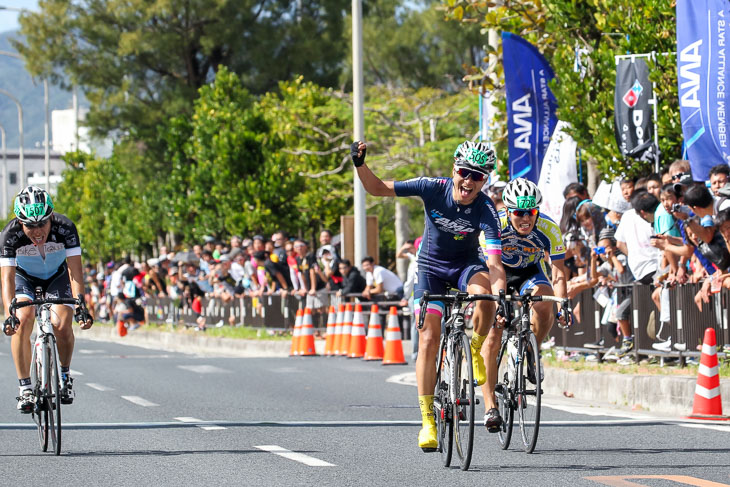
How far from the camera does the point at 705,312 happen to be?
14.3m

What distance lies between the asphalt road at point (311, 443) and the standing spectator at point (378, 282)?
7770 millimetres

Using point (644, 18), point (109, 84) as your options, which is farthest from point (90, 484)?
point (109, 84)

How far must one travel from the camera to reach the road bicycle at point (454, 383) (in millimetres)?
9055

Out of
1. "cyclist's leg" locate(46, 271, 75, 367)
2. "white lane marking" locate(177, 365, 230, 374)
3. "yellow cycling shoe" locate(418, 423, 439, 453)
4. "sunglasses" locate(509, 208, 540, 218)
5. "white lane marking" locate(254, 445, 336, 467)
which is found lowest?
"white lane marking" locate(254, 445, 336, 467)

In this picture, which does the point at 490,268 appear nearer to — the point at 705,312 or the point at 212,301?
the point at 705,312

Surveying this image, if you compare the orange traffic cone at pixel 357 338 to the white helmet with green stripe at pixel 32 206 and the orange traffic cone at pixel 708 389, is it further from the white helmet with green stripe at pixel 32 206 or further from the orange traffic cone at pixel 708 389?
the white helmet with green stripe at pixel 32 206

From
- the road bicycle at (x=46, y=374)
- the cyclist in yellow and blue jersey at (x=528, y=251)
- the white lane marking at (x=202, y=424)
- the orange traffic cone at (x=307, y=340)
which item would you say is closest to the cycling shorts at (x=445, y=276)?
the cyclist in yellow and blue jersey at (x=528, y=251)

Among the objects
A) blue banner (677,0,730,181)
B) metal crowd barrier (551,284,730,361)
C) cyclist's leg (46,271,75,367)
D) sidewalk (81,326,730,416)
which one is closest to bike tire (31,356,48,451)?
cyclist's leg (46,271,75,367)

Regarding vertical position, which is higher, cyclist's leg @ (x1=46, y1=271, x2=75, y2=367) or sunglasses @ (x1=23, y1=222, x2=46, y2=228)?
sunglasses @ (x1=23, y1=222, x2=46, y2=228)

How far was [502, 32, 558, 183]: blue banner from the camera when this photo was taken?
20.8m

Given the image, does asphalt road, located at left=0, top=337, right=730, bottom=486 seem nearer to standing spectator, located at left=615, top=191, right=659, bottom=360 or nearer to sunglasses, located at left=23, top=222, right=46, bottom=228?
standing spectator, located at left=615, top=191, right=659, bottom=360

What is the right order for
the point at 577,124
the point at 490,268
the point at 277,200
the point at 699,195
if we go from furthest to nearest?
1. the point at 277,200
2. the point at 577,124
3. the point at 699,195
4. the point at 490,268

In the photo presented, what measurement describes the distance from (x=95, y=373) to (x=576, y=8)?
8.53 m

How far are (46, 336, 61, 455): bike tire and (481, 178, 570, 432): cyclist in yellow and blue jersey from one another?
9.99ft
